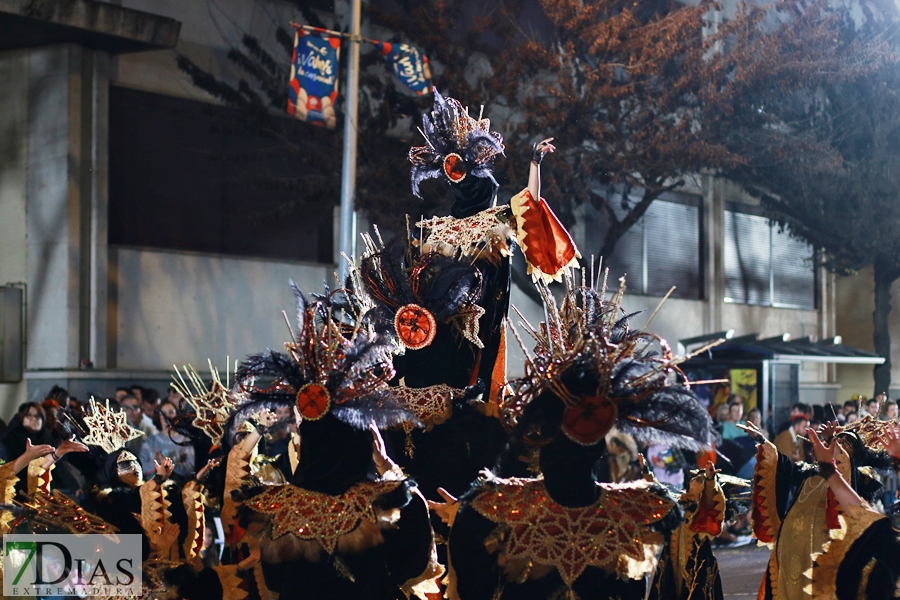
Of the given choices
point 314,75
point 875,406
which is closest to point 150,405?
point 314,75

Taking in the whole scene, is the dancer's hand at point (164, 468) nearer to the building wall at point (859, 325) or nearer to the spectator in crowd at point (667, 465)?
the spectator in crowd at point (667, 465)

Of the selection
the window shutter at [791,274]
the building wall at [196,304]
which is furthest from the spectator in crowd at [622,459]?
the window shutter at [791,274]

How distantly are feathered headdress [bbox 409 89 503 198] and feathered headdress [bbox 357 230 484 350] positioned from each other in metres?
0.54

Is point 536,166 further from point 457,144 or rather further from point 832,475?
point 832,475

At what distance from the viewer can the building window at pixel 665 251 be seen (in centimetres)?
2195

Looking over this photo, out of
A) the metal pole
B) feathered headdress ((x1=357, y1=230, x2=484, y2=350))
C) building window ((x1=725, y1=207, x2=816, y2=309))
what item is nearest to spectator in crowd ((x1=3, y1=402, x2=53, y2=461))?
feathered headdress ((x1=357, y1=230, x2=484, y2=350))

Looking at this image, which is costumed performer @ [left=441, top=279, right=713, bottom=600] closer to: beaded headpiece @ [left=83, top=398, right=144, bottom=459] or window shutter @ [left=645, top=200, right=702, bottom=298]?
beaded headpiece @ [left=83, top=398, right=144, bottom=459]

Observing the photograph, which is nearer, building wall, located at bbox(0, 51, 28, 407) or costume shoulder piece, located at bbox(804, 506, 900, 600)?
costume shoulder piece, located at bbox(804, 506, 900, 600)

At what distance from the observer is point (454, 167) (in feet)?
21.4

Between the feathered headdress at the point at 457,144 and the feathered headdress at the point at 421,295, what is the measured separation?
0.54 meters

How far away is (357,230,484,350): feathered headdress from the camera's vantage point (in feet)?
19.8

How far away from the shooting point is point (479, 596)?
13.6ft

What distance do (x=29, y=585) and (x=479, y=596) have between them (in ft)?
11.3
